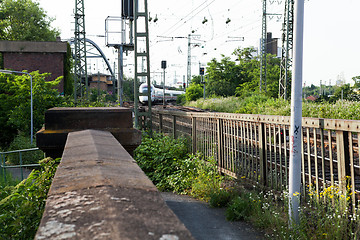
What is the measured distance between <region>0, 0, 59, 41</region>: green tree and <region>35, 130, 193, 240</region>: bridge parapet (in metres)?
61.7

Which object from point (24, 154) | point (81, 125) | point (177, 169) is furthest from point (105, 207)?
point (24, 154)

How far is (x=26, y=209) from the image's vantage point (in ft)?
11.4

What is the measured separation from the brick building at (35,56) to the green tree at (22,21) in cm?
2219

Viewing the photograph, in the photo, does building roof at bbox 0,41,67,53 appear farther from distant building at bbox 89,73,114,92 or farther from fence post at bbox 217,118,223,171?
distant building at bbox 89,73,114,92

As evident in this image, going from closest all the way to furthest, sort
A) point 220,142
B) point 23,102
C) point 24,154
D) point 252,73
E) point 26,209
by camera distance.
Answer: point 26,209 → point 220,142 → point 24,154 → point 23,102 → point 252,73

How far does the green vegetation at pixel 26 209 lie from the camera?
10.8 ft

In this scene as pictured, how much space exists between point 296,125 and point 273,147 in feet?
4.08

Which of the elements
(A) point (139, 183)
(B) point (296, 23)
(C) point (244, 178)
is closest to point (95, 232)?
(A) point (139, 183)

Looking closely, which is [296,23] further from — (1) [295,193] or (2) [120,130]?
(2) [120,130]

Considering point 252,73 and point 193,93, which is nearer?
point 193,93

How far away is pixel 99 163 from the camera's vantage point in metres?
2.49

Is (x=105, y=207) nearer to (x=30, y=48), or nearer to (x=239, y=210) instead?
(x=239, y=210)

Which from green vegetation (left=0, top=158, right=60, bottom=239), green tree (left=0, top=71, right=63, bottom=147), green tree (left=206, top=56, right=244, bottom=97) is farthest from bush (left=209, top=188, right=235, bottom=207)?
green tree (left=206, top=56, right=244, bottom=97)

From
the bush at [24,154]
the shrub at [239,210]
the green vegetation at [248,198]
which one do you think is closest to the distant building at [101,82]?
the bush at [24,154]
